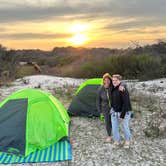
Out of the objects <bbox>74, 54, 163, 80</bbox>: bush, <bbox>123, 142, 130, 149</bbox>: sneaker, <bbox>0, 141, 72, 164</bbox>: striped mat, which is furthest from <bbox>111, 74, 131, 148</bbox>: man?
<bbox>74, 54, 163, 80</bbox>: bush

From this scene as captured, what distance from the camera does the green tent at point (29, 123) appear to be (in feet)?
20.2

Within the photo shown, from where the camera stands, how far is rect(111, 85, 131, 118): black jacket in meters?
5.81

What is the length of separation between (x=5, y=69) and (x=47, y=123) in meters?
13.4

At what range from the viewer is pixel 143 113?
917cm

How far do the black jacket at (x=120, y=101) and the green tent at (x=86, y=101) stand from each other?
2.65m

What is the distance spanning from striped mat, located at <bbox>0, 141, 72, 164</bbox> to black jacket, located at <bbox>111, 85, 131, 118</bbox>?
137 centimetres

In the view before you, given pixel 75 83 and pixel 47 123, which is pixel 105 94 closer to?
pixel 47 123

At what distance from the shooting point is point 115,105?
19.6 feet

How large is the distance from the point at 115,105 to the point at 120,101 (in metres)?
0.14

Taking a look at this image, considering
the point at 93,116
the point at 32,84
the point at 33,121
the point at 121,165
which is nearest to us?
the point at 121,165

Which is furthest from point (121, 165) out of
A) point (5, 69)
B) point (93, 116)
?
point (5, 69)

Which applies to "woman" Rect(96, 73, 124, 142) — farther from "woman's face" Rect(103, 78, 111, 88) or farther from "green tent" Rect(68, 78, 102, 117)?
"green tent" Rect(68, 78, 102, 117)

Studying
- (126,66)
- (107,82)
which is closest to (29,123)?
(107,82)

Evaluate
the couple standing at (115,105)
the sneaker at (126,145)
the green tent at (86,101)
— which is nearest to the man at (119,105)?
the couple standing at (115,105)
